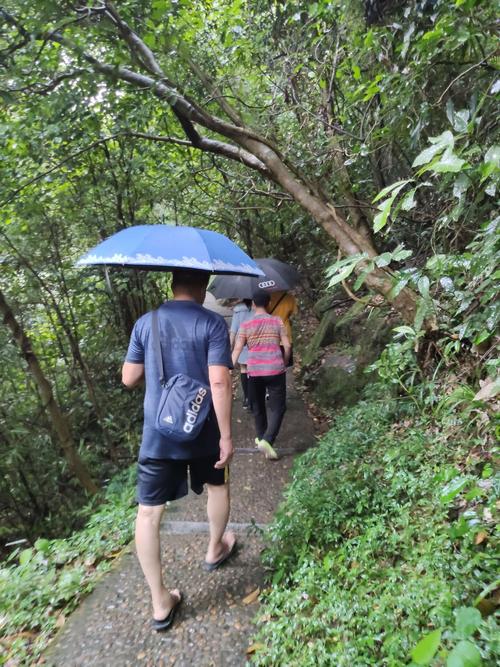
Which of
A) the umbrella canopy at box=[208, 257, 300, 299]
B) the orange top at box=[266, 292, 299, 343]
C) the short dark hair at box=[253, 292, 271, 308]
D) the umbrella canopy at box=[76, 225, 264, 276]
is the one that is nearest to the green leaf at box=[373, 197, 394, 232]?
the umbrella canopy at box=[76, 225, 264, 276]

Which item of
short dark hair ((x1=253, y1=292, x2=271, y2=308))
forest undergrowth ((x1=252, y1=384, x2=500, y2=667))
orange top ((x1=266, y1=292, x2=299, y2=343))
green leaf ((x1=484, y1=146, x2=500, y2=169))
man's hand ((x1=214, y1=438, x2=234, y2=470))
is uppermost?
green leaf ((x1=484, y1=146, x2=500, y2=169))

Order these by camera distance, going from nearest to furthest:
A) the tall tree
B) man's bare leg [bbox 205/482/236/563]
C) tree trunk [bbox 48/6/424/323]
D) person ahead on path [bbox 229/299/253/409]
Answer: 1. man's bare leg [bbox 205/482/236/563]
2. the tall tree
3. tree trunk [bbox 48/6/424/323]
4. person ahead on path [bbox 229/299/253/409]

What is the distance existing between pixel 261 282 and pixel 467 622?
3607 mm

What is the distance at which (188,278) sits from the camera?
2.50 m

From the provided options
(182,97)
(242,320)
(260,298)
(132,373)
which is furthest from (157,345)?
(242,320)

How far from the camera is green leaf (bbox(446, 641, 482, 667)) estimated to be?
1.30 m

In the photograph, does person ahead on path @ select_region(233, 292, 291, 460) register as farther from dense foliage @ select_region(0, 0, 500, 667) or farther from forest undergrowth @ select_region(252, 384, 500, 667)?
forest undergrowth @ select_region(252, 384, 500, 667)

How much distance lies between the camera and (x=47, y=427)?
5820 mm

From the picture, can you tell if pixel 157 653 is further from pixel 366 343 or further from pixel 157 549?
pixel 366 343

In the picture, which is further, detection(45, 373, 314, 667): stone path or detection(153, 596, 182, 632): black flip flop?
detection(153, 596, 182, 632): black flip flop

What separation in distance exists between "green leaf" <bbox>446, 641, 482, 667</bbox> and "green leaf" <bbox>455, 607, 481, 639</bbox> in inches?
12.4

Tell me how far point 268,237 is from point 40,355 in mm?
6360

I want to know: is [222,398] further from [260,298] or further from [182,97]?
[182,97]

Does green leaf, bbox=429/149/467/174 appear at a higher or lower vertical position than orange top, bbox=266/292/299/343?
higher
